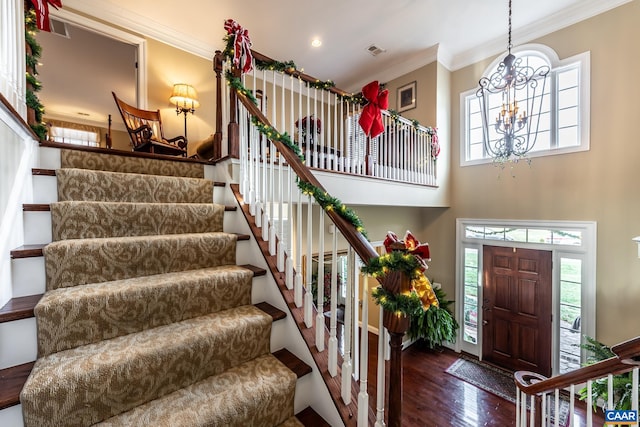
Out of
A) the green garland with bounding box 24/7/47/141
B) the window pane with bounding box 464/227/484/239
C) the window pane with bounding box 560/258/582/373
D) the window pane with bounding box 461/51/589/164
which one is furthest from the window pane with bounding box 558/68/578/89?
the green garland with bounding box 24/7/47/141

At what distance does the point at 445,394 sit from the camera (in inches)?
143

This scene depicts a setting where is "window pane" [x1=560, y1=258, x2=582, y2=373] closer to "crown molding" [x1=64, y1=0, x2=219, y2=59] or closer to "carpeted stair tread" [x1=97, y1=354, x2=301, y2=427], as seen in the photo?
"carpeted stair tread" [x1=97, y1=354, x2=301, y2=427]

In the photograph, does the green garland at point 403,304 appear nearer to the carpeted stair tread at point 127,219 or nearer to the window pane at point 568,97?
the carpeted stair tread at point 127,219

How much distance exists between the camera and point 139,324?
1243 mm

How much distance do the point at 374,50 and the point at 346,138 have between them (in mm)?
2304

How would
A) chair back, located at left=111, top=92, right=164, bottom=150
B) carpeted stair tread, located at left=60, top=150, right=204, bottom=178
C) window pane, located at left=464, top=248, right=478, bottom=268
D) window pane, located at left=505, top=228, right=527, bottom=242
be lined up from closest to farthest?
carpeted stair tread, located at left=60, top=150, right=204, bottom=178 < chair back, located at left=111, top=92, right=164, bottom=150 < window pane, located at left=505, top=228, right=527, bottom=242 < window pane, located at left=464, top=248, right=478, bottom=268

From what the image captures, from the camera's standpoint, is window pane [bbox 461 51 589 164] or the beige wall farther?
window pane [bbox 461 51 589 164]

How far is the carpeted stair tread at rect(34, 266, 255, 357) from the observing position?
3.50 ft

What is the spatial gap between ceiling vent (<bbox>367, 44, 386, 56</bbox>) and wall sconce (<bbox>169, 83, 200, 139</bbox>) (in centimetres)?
289

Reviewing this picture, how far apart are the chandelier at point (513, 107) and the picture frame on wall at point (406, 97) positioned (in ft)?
3.44

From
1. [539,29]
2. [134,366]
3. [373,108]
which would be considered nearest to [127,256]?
[134,366]

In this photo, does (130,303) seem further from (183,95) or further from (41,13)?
(183,95)

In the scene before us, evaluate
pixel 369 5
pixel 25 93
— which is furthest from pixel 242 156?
pixel 369 5

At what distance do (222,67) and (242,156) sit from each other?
943mm
